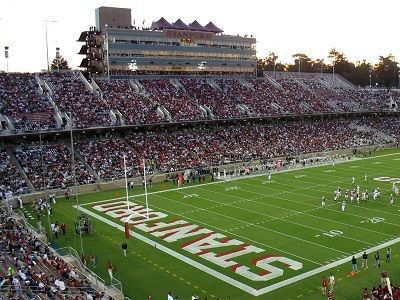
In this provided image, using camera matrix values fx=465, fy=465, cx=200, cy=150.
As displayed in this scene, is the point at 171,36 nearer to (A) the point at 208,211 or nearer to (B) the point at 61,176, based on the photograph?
(B) the point at 61,176

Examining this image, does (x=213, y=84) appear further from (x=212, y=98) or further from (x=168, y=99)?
(x=168, y=99)

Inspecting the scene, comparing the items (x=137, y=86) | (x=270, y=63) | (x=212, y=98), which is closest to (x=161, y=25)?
(x=137, y=86)

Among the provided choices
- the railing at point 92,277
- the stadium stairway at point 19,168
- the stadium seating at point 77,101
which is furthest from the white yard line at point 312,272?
the stadium seating at point 77,101

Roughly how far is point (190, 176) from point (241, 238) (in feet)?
55.7

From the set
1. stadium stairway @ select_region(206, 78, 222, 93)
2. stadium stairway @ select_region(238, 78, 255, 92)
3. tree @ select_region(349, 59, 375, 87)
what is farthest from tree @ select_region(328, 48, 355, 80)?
stadium stairway @ select_region(206, 78, 222, 93)

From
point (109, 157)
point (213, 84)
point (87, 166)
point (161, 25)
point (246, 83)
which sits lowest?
point (87, 166)

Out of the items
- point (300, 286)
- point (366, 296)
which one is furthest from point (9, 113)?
point (366, 296)

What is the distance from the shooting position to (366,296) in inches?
609

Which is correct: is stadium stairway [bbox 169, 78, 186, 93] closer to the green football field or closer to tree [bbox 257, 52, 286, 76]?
the green football field

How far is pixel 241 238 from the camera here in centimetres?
2350

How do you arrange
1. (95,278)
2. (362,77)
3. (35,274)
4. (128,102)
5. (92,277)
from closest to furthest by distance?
(35,274)
(95,278)
(92,277)
(128,102)
(362,77)

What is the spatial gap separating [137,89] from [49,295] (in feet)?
132

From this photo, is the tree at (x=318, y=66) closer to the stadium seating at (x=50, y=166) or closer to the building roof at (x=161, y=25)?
the building roof at (x=161, y=25)

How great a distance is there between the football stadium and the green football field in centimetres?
10
